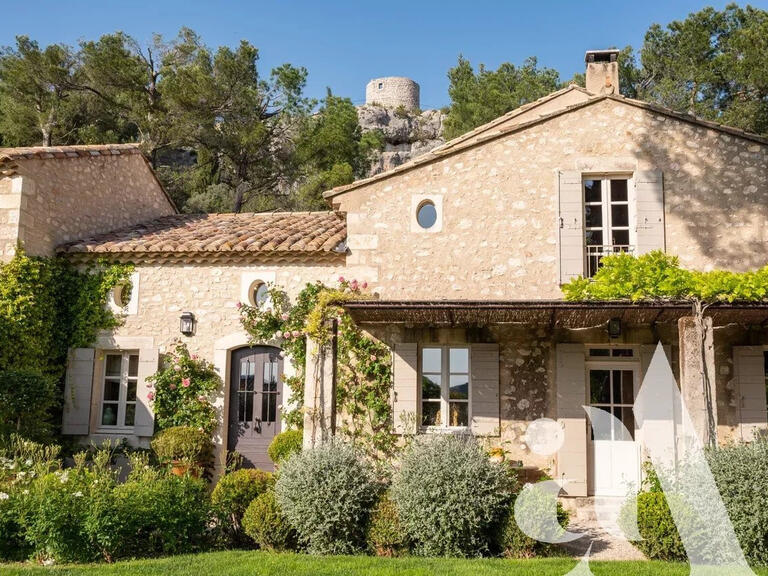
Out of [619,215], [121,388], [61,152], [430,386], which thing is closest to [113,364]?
[121,388]

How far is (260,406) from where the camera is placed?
10680 mm

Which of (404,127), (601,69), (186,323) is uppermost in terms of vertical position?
(404,127)

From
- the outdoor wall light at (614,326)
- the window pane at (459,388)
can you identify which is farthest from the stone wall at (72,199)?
the outdoor wall light at (614,326)

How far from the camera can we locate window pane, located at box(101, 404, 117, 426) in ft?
36.2

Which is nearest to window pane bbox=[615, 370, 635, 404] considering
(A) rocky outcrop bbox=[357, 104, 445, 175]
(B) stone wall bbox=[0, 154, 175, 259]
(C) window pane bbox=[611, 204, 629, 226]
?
(C) window pane bbox=[611, 204, 629, 226]

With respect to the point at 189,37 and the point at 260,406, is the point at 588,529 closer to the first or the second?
the point at 260,406

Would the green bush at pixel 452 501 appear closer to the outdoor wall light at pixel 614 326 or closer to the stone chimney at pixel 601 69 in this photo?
the outdoor wall light at pixel 614 326

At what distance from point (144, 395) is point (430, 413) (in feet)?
14.5

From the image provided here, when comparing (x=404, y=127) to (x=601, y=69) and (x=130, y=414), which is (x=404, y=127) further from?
(x=130, y=414)

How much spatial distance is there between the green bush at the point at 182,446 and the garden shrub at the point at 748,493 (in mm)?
6820

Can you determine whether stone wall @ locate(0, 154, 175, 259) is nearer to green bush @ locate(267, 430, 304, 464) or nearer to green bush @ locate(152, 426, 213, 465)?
green bush @ locate(152, 426, 213, 465)

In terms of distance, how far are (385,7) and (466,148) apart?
432 cm

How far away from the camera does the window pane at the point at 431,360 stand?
991 cm

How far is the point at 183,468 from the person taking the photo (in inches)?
387
